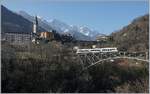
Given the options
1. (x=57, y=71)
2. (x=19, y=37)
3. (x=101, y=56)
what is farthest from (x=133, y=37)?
(x=19, y=37)

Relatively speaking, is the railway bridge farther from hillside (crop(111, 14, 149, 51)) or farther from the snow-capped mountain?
the snow-capped mountain

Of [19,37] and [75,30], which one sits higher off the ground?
[75,30]

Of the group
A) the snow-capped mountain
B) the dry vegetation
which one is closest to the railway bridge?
the dry vegetation

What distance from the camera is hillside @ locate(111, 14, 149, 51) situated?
23.4 feet

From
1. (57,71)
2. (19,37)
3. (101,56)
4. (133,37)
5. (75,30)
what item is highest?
(75,30)

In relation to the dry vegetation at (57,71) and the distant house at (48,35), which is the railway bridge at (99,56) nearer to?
the dry vegetation at (57,71)

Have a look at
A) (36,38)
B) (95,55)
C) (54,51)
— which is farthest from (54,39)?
(95,55)

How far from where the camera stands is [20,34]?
35.4ft

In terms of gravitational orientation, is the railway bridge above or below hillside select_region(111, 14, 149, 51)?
below

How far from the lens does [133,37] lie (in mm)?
8141

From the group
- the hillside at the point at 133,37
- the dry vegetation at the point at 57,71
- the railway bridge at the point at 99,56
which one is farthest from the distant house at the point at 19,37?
the hillside at the point at 133,37

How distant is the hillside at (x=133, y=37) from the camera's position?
7146 millimetres

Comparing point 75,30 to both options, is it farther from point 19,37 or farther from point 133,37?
point 133,37

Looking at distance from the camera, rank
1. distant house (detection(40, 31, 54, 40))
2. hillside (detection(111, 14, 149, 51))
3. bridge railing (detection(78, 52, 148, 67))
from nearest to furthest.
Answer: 1. hillside (detection(111, 14, 149, 51))
2. bridge railing (detection(78, 52, 148, 67))
3. distant house (detection(40, 31, 54, 40))
